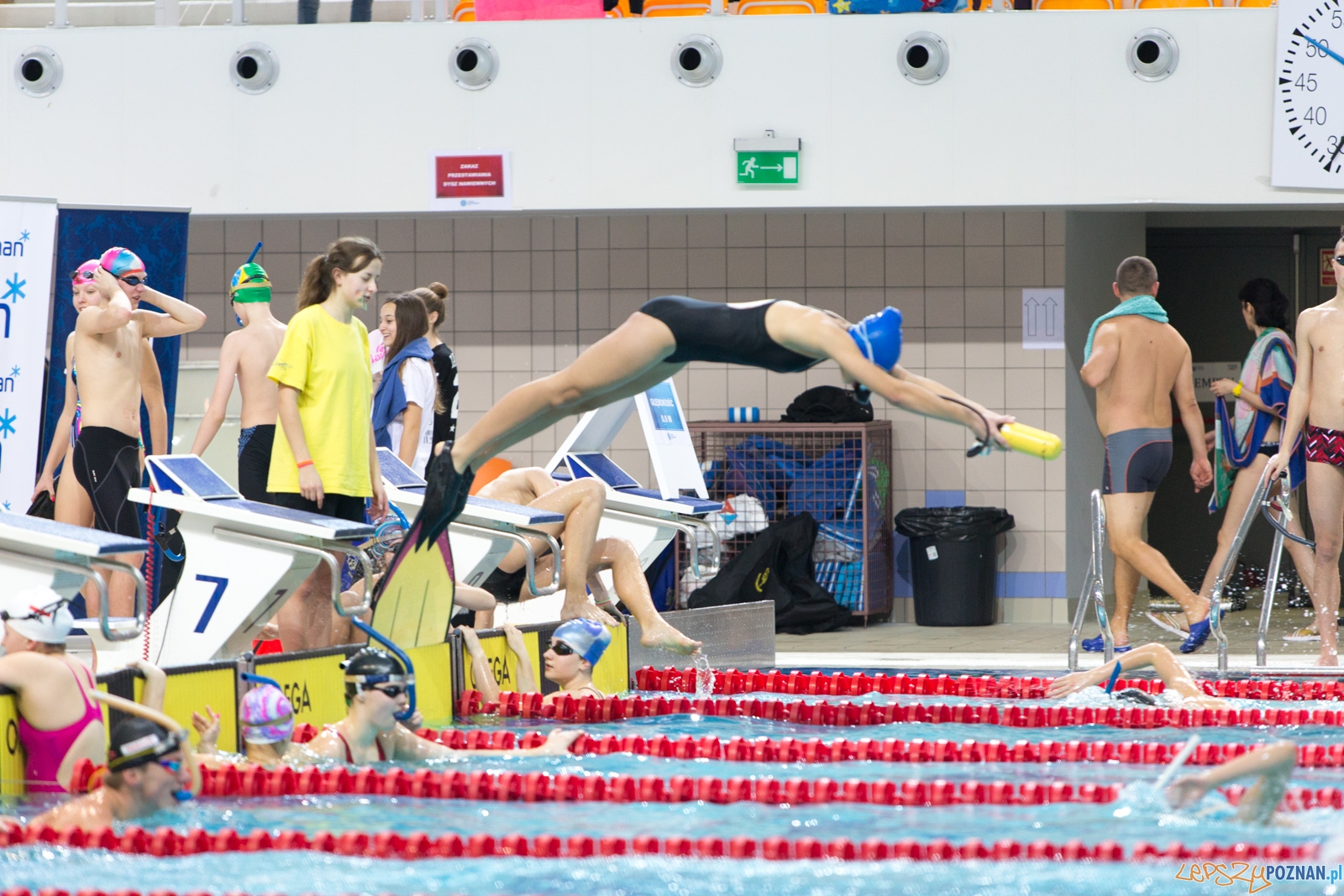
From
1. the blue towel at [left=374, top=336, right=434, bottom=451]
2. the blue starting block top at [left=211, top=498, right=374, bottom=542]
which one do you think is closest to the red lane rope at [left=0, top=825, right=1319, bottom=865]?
the blue starting block top at [left=211, top=498, right=374, bottom=542]

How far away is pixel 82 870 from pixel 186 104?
6430 millimetres

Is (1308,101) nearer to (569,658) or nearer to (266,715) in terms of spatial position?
(569,658)

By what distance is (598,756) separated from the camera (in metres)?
5.58

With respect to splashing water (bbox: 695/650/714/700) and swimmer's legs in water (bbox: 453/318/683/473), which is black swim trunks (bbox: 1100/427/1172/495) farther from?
swimmer's legs in water (bbox: 453/318/683/473)

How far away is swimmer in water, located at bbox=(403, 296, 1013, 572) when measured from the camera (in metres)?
4.12

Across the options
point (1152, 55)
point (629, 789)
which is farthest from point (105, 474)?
point (1152, 55)

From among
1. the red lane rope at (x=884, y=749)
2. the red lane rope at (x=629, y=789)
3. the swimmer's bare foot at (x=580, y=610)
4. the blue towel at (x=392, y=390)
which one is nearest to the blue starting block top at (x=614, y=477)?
the blue towel at (x=392, y=390)

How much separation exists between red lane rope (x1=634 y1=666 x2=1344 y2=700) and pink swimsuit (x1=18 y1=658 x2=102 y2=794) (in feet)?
10.6

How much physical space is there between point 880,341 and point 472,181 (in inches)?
224

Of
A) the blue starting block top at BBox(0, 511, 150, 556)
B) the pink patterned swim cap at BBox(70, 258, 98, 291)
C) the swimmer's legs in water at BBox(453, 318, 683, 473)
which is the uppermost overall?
the pink patterned swim cap at BBox(70, 258, 98, 291)

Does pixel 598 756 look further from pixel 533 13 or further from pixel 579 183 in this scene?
pixel 533 13

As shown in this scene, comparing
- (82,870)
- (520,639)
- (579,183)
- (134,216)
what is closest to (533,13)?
(579,183)

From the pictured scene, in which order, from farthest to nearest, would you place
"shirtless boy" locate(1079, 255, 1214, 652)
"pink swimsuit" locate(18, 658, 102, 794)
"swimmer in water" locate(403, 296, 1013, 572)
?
"shirtless boy" locate(1079, 255, 1214, 652), "pink swimsuit" locate(18, 658, 102, 794), "swimmer in water" locate(403, 296, 1013, 572)

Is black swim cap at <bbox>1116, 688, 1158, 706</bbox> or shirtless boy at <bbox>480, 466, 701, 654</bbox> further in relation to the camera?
shirtless boy at <bbox>480, 466, 701, 654</bbox>
